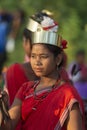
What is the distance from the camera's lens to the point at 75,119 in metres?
4.91

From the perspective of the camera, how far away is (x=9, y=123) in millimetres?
4941

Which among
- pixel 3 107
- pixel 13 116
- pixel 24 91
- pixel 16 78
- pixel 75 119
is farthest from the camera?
pixel 16 78

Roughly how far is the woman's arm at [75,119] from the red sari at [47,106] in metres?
0.03

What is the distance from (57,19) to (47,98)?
9444 mm

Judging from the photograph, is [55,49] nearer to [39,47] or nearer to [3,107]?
[39,47]

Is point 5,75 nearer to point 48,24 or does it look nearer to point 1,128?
point 48,24

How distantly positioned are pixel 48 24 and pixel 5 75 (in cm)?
111

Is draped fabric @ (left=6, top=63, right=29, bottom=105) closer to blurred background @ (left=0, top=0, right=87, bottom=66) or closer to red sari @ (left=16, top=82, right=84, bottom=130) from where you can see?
red sari @ (left=16, top=82, right=84, bottom=130)

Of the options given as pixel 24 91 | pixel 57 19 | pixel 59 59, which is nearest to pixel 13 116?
pixel 24 91

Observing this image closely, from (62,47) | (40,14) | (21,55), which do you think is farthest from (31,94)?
(21,55)

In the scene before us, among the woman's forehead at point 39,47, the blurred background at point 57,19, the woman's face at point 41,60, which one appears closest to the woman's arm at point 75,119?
the woman's face at point 41,60

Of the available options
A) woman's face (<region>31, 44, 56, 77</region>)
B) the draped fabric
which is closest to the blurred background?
the draped fabric

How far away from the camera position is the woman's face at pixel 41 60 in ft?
16.6

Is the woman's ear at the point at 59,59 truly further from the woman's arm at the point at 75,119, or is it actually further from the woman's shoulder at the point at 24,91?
the woman's arm at the point at 75,119
